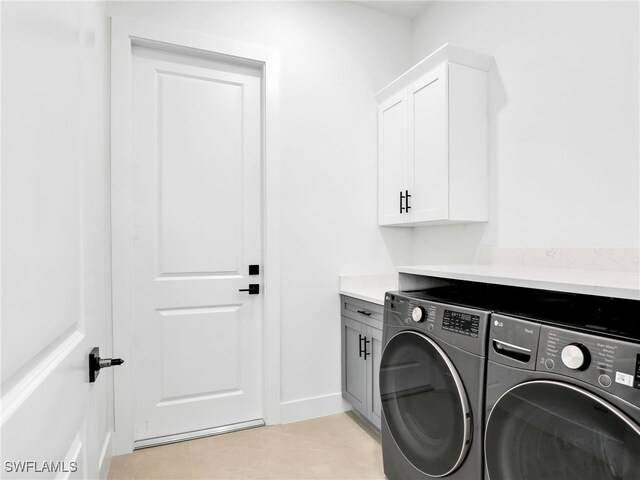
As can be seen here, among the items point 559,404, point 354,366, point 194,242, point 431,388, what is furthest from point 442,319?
point 194,242

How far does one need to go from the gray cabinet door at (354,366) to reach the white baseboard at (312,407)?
0.08 meters

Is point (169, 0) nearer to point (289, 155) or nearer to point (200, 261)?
point (289, 155)

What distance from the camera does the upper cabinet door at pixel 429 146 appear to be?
2.08 meters

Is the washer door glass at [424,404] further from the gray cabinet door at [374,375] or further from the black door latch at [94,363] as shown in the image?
the black door latch at [94,363]

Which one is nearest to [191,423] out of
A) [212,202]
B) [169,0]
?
[212,202]

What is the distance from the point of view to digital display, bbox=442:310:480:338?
1310mm

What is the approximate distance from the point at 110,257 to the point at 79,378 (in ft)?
5.02

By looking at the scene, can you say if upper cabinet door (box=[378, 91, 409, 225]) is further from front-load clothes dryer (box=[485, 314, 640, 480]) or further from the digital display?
front-load clothes dryer (box=[485, 314, 640, 480])

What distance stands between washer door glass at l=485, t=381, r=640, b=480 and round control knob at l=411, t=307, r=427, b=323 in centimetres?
43

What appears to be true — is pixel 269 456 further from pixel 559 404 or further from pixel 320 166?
pixel 320 166

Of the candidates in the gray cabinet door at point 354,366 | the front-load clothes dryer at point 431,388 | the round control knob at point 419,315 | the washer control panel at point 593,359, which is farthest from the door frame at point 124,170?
the washer control panel at point 593,359

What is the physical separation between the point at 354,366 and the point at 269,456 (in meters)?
0.73

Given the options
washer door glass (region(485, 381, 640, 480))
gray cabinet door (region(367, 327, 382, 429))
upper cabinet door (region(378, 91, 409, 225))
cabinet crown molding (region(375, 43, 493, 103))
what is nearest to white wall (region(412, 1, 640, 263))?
cabinet crown molding (region(375, 43, 493, 103))

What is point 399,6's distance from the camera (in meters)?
2.68
